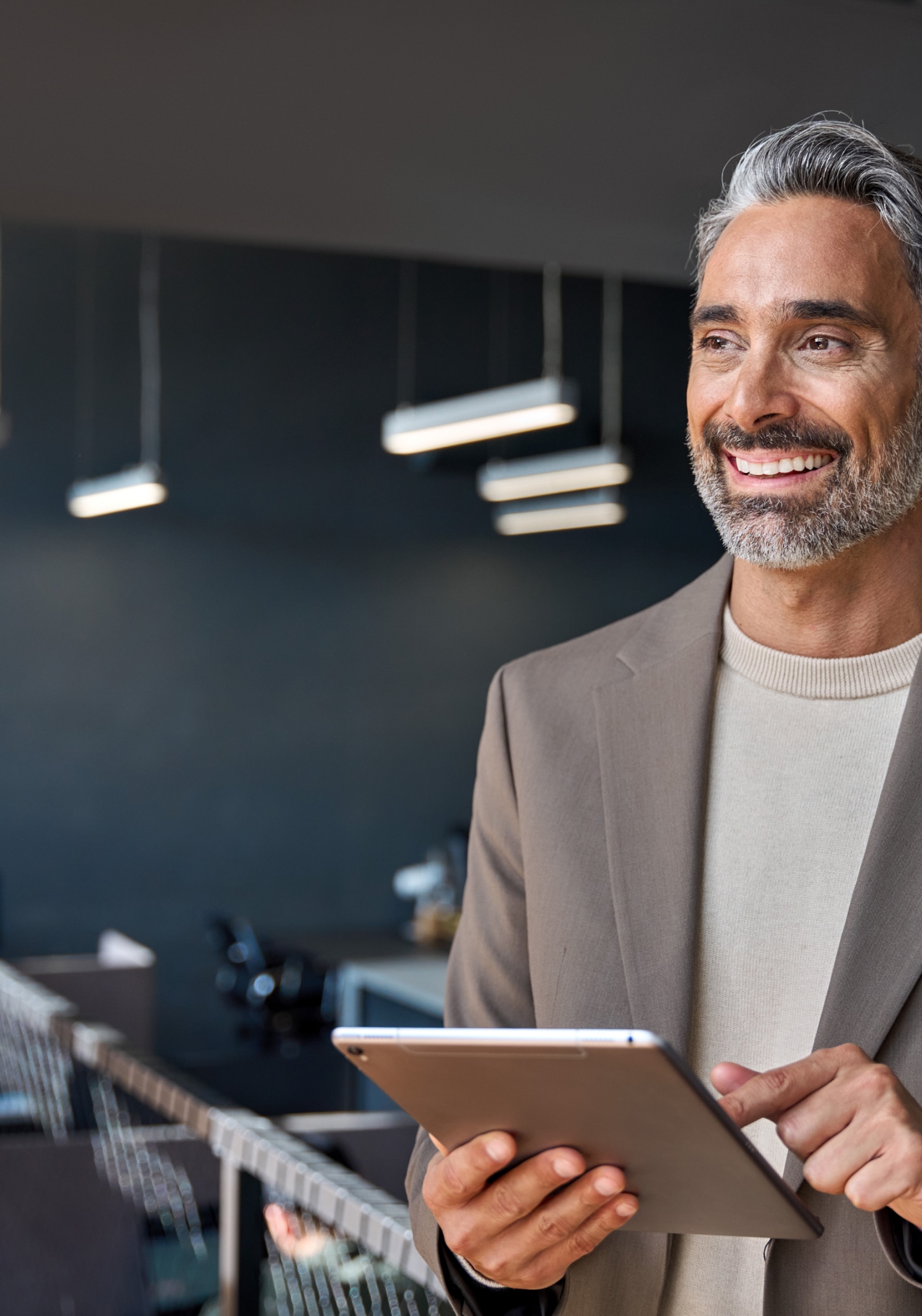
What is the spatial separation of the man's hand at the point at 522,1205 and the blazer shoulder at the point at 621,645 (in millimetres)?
506

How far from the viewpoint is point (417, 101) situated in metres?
2.96

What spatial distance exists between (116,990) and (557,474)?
318 centimetres

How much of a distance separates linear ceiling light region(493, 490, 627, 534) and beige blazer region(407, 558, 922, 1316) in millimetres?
6499

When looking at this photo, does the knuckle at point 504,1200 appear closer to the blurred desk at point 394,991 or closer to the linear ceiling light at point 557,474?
the blurred desk at point 394,991

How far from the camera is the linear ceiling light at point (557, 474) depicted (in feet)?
21.7

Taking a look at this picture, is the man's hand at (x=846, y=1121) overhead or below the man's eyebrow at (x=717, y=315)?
below

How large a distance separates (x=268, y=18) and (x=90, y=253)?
250 inches

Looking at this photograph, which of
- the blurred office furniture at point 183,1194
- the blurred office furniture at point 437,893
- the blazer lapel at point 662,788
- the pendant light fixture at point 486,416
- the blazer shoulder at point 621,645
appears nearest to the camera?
the blazer lapel at point 662,788

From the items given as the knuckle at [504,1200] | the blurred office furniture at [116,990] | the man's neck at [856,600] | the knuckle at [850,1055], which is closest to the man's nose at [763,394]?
the man's neck at [856,600]

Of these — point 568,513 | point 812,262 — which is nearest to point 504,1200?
point 812,262

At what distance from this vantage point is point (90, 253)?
8.55 meters

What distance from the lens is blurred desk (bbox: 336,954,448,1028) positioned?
6098 mm

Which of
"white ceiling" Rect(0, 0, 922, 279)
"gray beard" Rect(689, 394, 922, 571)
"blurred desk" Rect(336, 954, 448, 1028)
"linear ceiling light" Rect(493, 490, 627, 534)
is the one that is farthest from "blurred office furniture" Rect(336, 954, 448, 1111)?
"gray beard" Rect(689, 394, 922, 571)

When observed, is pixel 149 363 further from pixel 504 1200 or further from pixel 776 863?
pixel 504 1200
